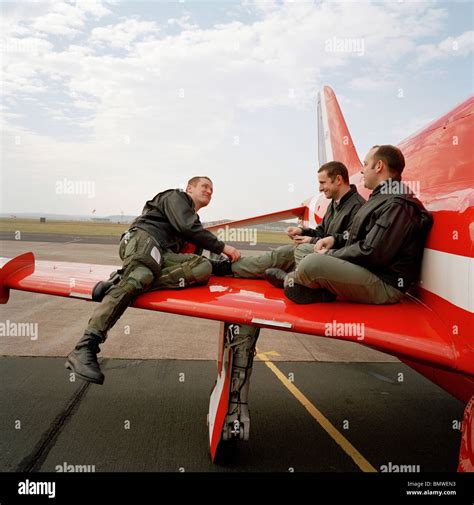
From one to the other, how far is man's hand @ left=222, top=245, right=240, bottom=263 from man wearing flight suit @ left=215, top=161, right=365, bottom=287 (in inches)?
7.5

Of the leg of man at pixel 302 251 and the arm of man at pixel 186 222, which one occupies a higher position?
the arm of man at pixel 186 222

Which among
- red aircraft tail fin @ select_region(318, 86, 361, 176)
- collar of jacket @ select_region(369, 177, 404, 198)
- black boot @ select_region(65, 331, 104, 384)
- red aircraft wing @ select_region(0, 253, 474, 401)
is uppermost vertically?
red aircraft tail fin @ select_region(318, 86, 361, 176)

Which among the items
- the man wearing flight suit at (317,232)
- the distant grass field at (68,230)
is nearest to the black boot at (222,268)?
the man wearing flight suit at (317,232)

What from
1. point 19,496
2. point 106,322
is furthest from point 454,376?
point 19,496

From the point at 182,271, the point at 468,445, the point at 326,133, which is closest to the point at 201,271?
the point at 182,271

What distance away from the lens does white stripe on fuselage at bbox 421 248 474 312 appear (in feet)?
8.60

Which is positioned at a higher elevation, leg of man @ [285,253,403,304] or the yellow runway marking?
leg of man @ [285,253,403,304]

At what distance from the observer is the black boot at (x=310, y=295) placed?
3.28m

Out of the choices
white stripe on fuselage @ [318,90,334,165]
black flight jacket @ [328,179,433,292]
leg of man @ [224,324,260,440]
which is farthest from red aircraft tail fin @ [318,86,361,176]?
leg of man @ [224,324,260,440]

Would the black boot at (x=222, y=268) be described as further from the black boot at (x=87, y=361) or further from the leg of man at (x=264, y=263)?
the black boot at (x=87, y=361)

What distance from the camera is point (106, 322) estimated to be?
10.8 feet

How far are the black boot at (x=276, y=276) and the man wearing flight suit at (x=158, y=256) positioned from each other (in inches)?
16.8

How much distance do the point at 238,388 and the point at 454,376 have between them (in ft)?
5.40

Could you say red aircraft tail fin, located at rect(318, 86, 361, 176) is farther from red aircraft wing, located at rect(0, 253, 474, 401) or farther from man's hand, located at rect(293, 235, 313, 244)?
red aircraft wing, located at rect(0, 253, 474, 401)
